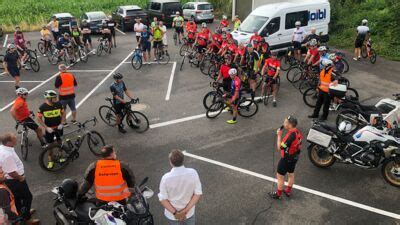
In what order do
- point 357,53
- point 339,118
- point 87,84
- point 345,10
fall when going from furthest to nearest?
point 345,10, point 357,53, point 87,84, point 339,118

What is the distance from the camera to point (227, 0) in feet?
106

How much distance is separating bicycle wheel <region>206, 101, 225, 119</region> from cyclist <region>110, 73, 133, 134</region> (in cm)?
264

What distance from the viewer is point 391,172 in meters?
7.50

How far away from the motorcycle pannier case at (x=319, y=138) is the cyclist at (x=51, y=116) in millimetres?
5785

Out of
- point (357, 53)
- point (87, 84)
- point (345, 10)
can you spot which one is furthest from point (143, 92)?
point (345, 10)

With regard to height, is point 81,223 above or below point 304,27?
below

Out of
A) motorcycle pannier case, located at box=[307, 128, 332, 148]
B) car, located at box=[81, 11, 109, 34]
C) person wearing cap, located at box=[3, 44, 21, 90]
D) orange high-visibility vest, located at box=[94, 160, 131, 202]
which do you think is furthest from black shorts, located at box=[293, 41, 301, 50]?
car, located at box=[81, 11, 109, 34]

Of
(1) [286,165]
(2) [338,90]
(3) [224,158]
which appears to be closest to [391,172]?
(1) [286,165]

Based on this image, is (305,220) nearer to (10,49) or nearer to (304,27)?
(10,49)

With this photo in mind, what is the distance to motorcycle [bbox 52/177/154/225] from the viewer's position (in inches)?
188

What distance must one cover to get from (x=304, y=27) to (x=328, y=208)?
13.1m

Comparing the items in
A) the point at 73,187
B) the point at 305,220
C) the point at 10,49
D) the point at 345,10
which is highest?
the point at 345,10

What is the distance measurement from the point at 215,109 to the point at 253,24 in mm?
7791


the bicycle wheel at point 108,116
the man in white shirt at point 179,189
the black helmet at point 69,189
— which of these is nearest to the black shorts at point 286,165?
the man in white shirt at point 179,189
